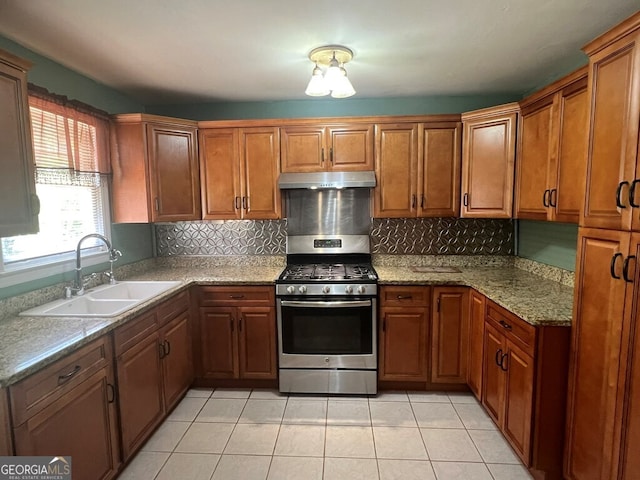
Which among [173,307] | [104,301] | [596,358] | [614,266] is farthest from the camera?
[173,307]

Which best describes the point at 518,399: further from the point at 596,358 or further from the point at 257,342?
the point at 257,342

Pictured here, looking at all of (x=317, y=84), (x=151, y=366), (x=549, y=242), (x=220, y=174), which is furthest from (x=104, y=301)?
(x=549, y=242)

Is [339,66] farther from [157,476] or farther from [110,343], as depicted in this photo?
[157,476]

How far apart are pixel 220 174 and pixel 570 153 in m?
2.55

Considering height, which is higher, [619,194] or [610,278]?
[619,194]

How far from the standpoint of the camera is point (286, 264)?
10.7 feet

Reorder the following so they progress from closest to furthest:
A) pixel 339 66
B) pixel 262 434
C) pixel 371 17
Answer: pixel 371 17, pixel 339 66, pixel 262 434

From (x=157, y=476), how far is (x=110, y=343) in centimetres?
81

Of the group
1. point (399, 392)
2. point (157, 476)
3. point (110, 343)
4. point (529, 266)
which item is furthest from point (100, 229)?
point (529, 266)

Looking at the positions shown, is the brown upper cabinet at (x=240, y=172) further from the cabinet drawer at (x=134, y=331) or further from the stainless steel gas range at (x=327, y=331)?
the cabinet drawer at (x=134, y=331)

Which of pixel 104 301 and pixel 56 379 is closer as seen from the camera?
pixel 56 379

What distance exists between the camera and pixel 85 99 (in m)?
2.48

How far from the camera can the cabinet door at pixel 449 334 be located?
2609 millimetres

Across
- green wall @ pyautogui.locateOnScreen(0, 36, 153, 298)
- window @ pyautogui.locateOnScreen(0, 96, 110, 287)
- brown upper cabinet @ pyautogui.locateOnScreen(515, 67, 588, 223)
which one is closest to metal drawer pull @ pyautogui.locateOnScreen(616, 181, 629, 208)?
brown upper cabinet @ pyautogui.locateOnScreen(515, 67, 588, 223)
